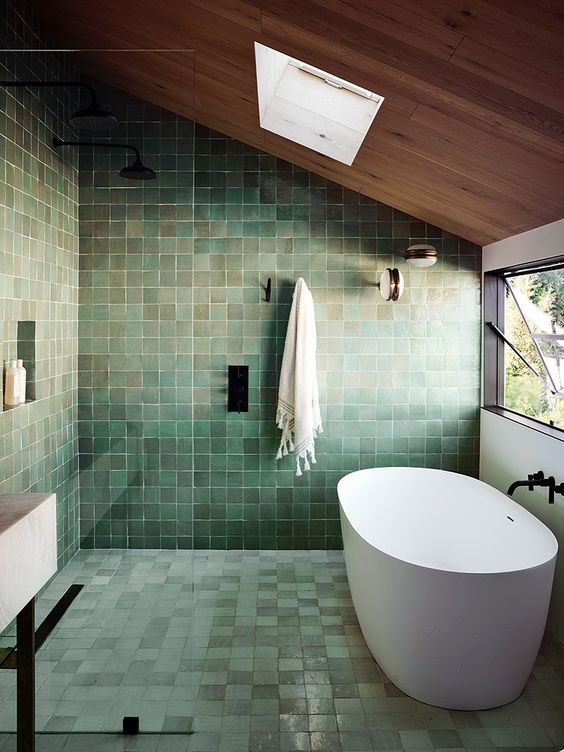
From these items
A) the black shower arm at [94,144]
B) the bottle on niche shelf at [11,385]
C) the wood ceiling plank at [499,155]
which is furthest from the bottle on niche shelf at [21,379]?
the wood ceiling plank at [499,155]

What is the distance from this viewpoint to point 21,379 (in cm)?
219

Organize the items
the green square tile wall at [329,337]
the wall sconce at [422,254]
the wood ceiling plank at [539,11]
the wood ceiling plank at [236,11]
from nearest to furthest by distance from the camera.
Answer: the wood ceiling plank at [539,11] → the wood ceiling plank at [236,11] → the wall sconce at [422,254] → the green square tile wall at [329,337]

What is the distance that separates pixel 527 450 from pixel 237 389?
1744 millimetres

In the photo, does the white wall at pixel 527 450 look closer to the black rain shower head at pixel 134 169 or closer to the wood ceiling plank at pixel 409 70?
the wood ceiling plank at pixel 409 70

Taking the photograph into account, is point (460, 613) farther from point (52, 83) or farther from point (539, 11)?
point (52, 83)

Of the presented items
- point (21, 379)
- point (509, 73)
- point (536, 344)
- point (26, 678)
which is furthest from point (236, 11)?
point (536, 344)

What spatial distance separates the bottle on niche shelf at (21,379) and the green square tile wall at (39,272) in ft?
0.07

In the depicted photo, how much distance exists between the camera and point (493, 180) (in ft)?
10.3

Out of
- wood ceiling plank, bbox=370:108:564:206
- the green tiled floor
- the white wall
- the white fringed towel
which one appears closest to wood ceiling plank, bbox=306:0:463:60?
wood ceiling plank, bbox=370:108:564:206

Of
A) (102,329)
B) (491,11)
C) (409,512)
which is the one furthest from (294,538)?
(491,11)

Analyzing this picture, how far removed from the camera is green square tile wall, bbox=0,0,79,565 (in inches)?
86.2

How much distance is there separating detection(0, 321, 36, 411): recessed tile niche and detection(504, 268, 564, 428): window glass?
9.46ft

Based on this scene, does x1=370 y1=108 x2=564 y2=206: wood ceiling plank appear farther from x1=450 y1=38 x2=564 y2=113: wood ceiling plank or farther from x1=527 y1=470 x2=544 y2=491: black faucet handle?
x1=527 y1=470 x2=544 y2=491: black faucet handle

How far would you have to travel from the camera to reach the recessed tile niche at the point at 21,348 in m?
2.15
